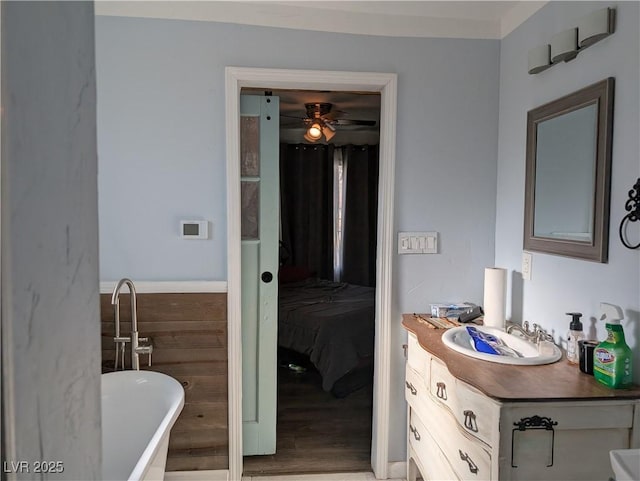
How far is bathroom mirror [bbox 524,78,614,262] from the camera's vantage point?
1.67 metres

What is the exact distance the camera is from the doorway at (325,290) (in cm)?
287

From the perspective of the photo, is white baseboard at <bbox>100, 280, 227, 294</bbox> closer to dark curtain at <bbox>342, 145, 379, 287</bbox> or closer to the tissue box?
the tissue box

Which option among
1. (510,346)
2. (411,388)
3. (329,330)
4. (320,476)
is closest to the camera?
(510,346)

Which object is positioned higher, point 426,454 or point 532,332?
point 532,332

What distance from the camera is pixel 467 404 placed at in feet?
5.29

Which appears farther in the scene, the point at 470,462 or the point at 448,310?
the point at 448,310

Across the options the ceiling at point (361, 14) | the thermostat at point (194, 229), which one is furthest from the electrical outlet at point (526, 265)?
the thermostat at point (194, 229)

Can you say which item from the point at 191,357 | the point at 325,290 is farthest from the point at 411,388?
the point at 325,290

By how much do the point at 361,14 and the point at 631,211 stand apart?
61.2 inches

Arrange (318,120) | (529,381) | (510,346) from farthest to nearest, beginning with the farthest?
(318,120), (510,346), (529,381)

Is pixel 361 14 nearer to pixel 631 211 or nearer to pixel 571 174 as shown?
pixel 571 174

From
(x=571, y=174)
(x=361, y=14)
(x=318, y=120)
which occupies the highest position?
(x=361, y=14)

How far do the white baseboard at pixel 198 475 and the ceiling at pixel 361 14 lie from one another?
2.27 meters

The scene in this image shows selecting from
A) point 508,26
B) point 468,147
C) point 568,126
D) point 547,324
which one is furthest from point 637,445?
Answer: point 508,26
